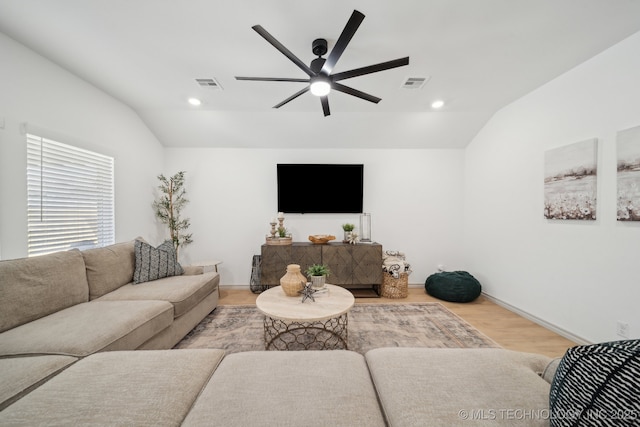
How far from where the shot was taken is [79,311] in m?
1.78

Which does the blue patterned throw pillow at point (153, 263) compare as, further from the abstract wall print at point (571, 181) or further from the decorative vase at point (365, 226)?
the abstract wall print at point (571, 181)

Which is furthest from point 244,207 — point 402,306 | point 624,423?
point 624,423

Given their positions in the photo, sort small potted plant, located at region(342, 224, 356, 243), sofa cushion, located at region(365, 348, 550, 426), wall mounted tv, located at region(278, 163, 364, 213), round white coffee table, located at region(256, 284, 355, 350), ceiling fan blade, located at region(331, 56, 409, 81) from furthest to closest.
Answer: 1. wall mounted tv, located at region(278, 163, 364, 213)
2. small potted plant, located at region(342, 224, 356, 243)
3. round white coffee table, located at region(256, 284, 355, 350)
4. ceiling fan blade, located at region(331, 56, 409, 81)
5. sofa cushion, located at region(365, 348, 550, 426)

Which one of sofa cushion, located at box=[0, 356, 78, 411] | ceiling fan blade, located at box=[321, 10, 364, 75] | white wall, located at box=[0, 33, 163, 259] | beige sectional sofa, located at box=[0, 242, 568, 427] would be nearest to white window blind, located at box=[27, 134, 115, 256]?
white wall, located at box=[0, 33, 163, 259]

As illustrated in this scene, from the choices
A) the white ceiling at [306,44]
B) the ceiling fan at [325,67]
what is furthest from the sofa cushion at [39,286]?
the ceiling fan at [325,67]

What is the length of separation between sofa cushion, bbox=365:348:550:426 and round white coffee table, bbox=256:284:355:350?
0.71 m

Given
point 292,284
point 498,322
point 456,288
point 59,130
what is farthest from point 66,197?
point 498,322

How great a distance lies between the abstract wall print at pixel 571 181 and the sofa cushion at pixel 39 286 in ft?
15.2

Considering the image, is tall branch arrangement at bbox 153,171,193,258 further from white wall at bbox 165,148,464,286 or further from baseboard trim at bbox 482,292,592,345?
baseboard trim at bbox 482,292,592,345

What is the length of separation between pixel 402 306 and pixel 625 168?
248 cm

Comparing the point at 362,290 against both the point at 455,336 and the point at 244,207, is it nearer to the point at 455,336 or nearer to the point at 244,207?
the point at 455,336

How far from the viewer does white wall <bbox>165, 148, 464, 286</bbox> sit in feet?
12.7

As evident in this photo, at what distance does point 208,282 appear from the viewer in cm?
266

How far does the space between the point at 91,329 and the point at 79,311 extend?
1.41ft
